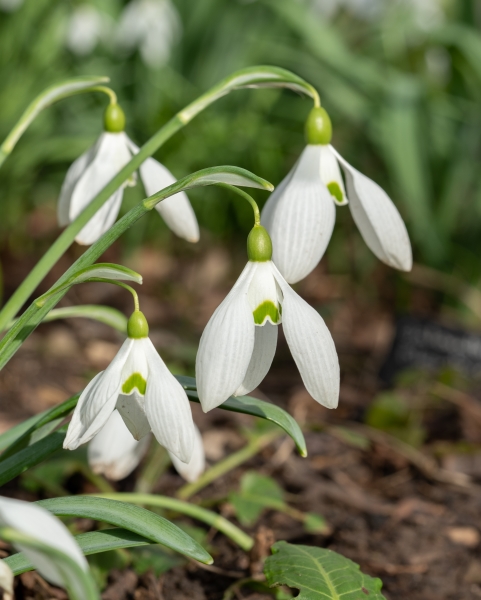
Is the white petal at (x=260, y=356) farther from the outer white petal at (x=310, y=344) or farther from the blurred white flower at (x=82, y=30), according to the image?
the blurred white flower at (x=82, y=30)

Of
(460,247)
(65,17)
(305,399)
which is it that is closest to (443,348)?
(305,399)

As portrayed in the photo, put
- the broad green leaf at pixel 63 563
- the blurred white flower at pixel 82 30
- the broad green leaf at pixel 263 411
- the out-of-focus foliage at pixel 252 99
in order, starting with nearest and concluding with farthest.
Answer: the broad green leaf at pixel 63 563, the broad green leaf at pixel 263 411, the out-of-focus foliage at pixel 252 99, the blurred white flower at pixel 82 30

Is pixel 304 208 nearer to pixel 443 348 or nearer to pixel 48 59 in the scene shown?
pixel 443 348

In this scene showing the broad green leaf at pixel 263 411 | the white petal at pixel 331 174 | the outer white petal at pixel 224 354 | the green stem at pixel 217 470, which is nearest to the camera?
the outer white petal at pixel 224 354

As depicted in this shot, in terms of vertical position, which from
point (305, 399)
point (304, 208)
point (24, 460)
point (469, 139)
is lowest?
point (305, 399)

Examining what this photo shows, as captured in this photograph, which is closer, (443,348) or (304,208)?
(304,208)

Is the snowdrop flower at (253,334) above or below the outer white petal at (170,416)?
above

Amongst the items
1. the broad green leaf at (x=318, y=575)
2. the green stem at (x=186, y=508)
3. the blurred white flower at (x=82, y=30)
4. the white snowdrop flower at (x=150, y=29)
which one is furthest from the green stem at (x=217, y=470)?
the blurred white flower at (x=82, y=30)
